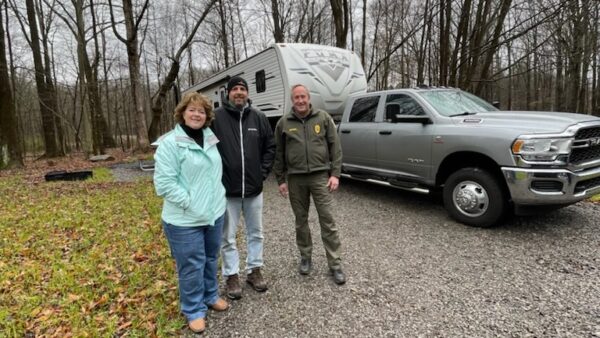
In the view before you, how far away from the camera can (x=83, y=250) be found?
4.19 metres

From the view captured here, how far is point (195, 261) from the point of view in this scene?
2.46m

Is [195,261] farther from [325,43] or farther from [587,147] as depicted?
[325,43]

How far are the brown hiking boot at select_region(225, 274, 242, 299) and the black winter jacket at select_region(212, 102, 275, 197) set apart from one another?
790mm

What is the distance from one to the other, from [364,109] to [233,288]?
4.43 metres

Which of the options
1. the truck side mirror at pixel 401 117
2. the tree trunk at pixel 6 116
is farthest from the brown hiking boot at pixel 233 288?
the tree trunk at pixel 6 116

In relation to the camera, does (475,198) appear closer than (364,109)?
Yes

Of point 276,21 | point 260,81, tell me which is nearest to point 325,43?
point 276,21

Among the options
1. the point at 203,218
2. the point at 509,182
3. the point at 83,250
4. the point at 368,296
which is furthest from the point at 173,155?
the point at 509,182

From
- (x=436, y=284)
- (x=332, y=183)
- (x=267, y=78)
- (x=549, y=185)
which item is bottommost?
(x=436, y=284)

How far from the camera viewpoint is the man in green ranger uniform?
3.15m

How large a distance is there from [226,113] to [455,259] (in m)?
2.85

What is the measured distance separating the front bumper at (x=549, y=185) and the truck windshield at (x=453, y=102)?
1399 millimetres

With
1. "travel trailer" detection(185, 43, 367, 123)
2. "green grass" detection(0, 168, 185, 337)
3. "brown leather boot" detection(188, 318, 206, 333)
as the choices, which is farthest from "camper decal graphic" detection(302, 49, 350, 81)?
"brown leather boot" detection(188, 318, 206, 333)

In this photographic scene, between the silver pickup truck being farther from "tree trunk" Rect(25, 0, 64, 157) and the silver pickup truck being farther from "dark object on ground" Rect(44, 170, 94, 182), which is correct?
"tree trunk" Rect(25, 0, 64, 157)
